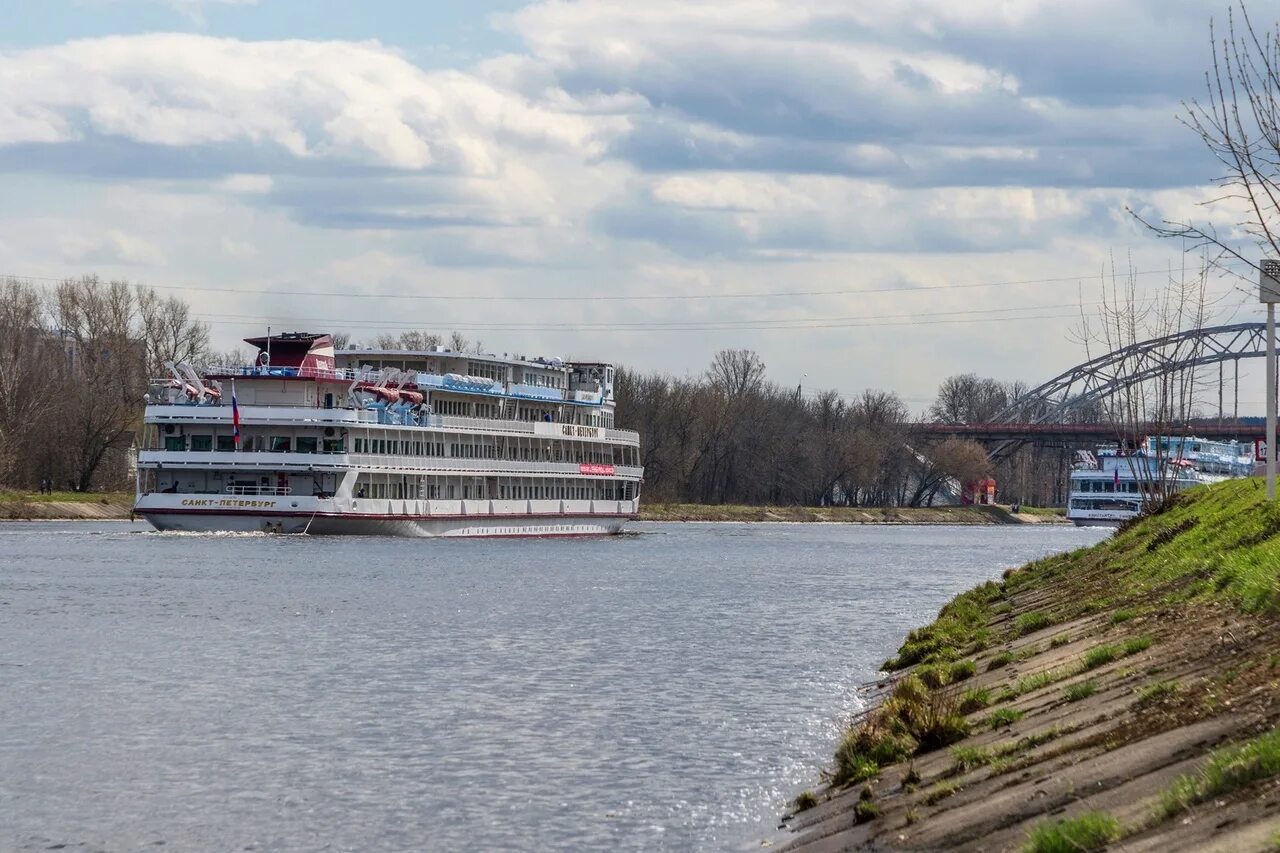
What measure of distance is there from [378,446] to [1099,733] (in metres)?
76.6

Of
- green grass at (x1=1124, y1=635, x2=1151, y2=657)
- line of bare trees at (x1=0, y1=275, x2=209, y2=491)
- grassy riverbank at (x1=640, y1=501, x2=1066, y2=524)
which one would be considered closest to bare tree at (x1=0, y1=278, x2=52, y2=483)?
line of bare trees at (x1=0, y1=275, x2=209, y2=491)

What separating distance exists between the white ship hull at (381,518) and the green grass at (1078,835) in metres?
74.8

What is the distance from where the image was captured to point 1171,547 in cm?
3606

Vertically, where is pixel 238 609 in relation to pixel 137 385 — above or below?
below

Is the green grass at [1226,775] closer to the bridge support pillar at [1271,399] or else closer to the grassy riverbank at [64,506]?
the bridge support pillar at [1271,399]

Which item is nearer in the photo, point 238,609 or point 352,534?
point 238,609

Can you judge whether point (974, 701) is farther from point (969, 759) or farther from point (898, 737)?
point (969, 759)

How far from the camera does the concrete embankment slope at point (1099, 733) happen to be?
12461 mm

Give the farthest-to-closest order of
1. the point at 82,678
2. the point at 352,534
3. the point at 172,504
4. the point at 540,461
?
the point at 540,461, the point at 352,534, the point at 172,504, the point at 82,678

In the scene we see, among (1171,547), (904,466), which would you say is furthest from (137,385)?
(1171,547)

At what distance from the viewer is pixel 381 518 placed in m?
91.3

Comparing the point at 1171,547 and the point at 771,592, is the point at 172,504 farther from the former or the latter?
the point at 1171,547

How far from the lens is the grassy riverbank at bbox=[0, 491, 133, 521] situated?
110 m

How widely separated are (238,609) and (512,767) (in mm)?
25881
